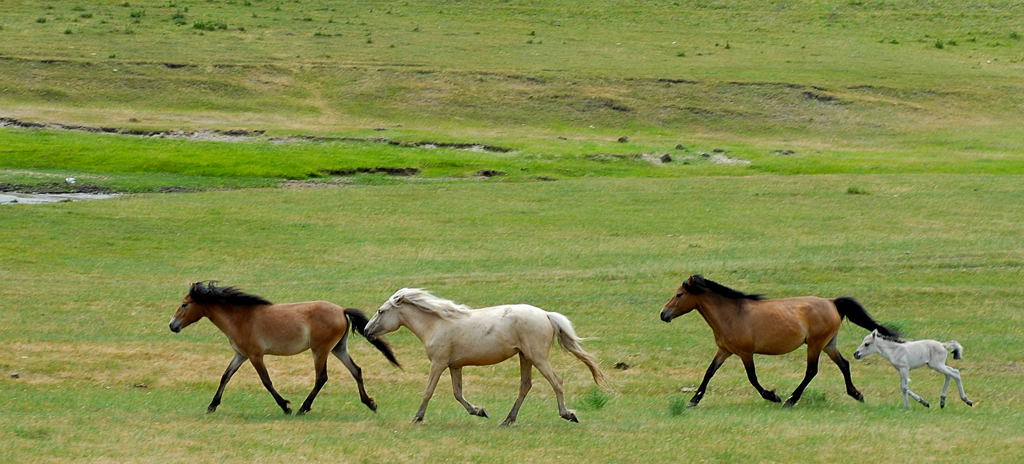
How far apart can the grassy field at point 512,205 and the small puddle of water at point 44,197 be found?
1.17m

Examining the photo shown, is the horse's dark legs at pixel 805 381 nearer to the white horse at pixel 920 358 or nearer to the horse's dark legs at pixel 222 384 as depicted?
the white horse at pixel 920 358

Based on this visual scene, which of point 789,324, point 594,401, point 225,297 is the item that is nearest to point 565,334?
point 594,401

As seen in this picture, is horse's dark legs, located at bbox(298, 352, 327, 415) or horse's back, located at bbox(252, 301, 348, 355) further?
horse's back, located at bbox(252, 301, 348, 355)

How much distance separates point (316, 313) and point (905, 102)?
46873mm

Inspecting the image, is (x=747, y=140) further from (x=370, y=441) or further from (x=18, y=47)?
(x=370, y=441)

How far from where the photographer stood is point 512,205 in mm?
35562

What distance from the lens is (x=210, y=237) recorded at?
30406mm

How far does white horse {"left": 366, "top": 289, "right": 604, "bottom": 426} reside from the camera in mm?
13766

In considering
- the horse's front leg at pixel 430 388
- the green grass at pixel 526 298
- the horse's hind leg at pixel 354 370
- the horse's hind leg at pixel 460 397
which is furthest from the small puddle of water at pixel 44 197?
the horse's front leg at pixel 430 388

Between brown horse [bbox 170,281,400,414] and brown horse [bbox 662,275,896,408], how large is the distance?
3856 mm

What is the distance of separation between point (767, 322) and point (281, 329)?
5638mm

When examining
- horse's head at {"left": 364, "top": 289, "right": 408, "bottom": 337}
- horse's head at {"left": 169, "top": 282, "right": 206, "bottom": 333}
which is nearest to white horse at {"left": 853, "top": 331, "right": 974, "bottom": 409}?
horse's head at {"left": 364, "top": 289, "right": 408, "bottom": 337}

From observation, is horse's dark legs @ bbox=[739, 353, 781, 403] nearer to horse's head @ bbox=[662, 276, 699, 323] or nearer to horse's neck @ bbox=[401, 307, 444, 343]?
horse's head @ bbox=[662, 276, 699, 323]

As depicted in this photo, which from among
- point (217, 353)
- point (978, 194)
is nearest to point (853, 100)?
point (978, 194)
